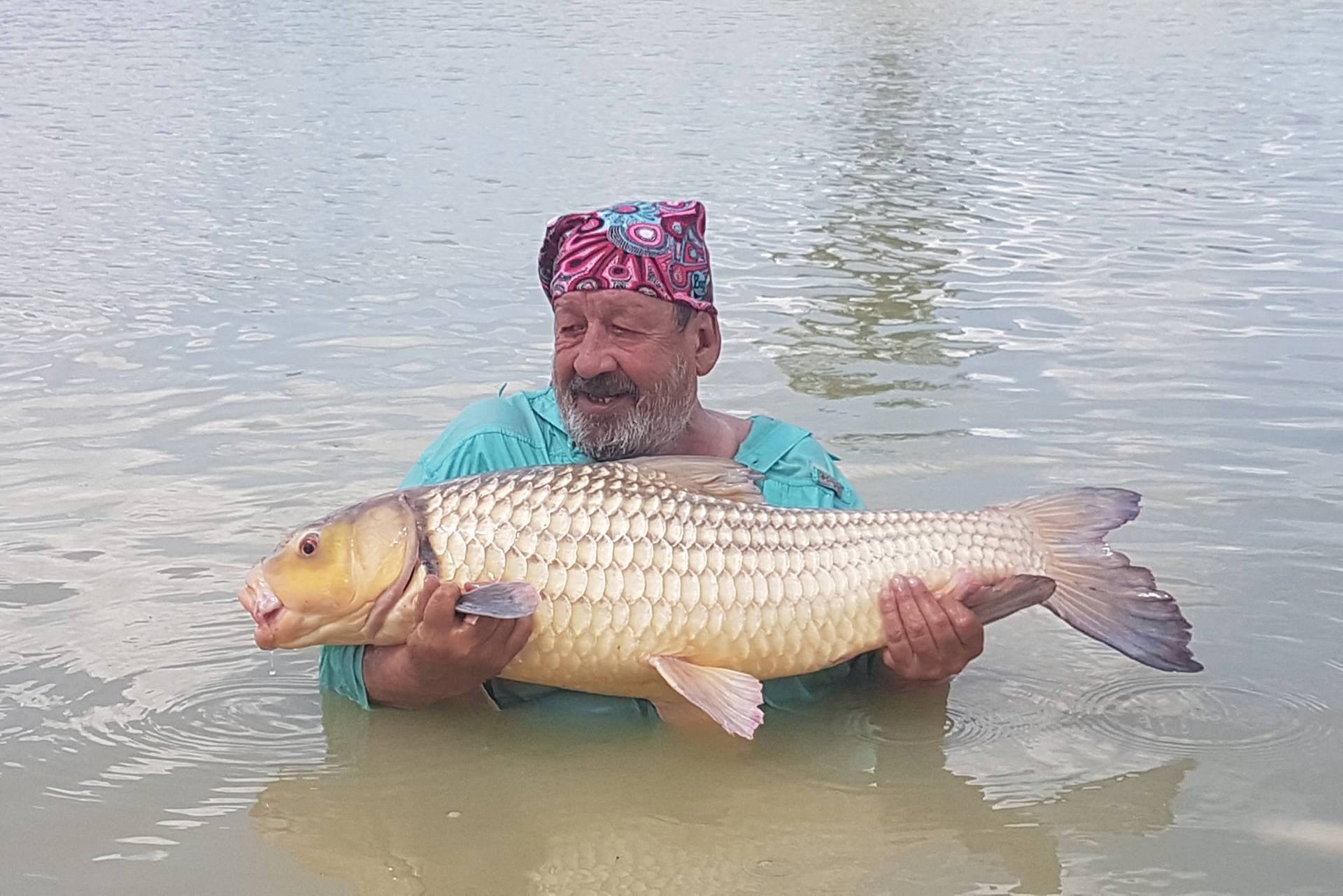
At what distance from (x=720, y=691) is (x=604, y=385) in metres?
0.88

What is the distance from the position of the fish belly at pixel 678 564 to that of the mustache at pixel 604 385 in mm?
406

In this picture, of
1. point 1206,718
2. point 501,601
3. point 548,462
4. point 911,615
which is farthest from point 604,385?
point 1206,718

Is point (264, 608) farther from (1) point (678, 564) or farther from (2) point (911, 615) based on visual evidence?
(2) point (911, 615)

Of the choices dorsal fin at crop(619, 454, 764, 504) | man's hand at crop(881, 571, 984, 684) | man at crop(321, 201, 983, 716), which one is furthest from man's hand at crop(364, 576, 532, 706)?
man's hand at crop(881, 571, 984, 684)

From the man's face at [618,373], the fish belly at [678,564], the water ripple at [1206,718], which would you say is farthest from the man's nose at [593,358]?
the water ripple at [1206,718]

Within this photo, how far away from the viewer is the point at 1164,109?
1675 centimetres

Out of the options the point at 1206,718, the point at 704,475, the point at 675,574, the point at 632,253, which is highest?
the point at 632,253

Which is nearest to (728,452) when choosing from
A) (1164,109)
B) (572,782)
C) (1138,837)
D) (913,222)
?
(572,782)

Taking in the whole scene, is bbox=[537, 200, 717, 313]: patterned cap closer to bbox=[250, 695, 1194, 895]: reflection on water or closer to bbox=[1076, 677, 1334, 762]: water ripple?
bbox=[250, 695, 1194, 895]: reflection on water

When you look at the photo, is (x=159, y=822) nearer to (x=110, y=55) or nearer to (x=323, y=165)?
(x=323, y=165)

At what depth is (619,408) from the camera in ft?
13.9

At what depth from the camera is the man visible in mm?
4223

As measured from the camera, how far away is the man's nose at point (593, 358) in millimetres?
4191

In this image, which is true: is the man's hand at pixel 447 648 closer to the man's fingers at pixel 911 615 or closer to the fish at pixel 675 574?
the fish at pixel 675 574
